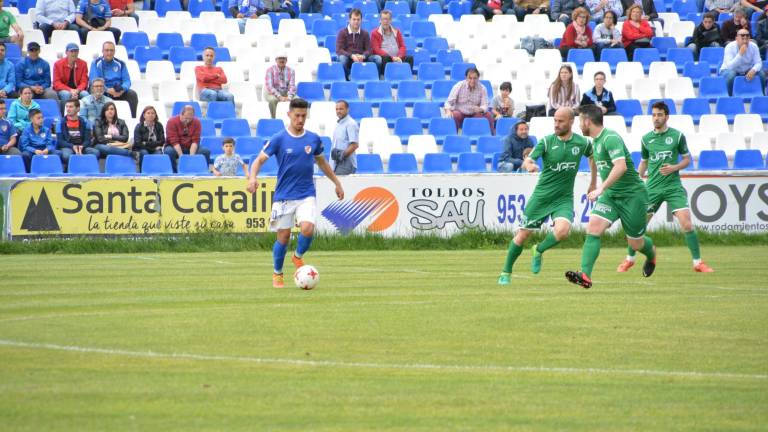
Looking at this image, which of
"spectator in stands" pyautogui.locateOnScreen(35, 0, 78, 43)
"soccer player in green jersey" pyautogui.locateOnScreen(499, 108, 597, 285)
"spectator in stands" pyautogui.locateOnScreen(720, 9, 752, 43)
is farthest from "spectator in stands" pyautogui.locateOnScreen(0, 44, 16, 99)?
"spectator in stands" pyautogui.locateOnScreen(720, 9, 752, 43)

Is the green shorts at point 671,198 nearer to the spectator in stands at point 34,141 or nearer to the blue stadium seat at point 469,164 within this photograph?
the blue stadium seat at point 469,164

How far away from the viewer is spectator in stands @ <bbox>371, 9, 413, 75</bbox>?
92.7 ft

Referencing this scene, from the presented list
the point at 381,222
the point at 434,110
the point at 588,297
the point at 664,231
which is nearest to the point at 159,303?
the point at 588,297

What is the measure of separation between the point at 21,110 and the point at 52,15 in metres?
4.87

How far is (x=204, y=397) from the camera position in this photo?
7.34 metres

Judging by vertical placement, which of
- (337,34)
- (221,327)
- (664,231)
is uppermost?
(337,34)

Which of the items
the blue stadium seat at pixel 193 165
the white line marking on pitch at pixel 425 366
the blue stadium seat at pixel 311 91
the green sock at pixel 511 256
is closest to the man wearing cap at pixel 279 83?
the blue stadium seat at pixel 311 91

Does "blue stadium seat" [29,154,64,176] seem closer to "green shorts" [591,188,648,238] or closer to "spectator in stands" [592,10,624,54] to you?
"green shorts" [591,188,648,238]

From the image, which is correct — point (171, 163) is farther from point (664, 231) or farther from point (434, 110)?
point (664, 231)

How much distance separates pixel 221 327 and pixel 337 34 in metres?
18.5

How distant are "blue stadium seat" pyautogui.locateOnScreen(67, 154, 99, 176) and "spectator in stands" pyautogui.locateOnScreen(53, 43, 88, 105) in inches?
86.0

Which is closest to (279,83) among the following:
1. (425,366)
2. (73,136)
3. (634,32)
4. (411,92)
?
(411,92)

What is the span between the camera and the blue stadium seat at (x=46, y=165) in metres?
22.8

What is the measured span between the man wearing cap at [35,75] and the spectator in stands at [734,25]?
55.0 ft
